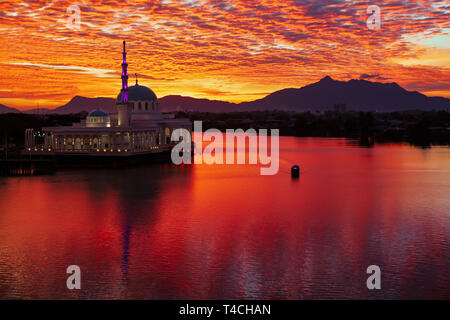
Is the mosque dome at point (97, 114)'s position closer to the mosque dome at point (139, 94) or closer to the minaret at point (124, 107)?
the minaret at point (124, 107)

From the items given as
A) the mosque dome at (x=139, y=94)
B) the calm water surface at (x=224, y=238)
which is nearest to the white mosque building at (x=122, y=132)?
the mosque dome at (x=139, y=94)

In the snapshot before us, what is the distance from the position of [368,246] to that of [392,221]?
8.50 metres

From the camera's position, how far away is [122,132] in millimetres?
85312

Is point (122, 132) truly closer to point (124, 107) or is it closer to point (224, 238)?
point (124, 107)

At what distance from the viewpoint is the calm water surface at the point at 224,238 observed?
22.5 metres

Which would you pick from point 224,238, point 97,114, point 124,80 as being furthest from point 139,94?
point 224,238

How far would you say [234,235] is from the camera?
32.2 metres

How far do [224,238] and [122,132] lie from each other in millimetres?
57718

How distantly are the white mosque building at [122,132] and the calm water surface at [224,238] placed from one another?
2462cm

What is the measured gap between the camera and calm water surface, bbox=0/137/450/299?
22453 millimetres

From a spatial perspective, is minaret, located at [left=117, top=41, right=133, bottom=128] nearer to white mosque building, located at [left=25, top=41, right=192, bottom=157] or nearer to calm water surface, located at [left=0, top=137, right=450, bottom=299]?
white mosque building, located at [left=25, top=41, right=192, bottom=157]

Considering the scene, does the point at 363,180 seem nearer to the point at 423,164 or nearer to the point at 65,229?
the point at 423,164

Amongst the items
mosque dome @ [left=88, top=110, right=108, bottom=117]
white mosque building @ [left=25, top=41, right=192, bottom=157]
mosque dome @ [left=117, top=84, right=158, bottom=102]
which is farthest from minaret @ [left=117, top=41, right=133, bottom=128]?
mosque dome @ [left=117, top=84, right=158, bottom=102]
